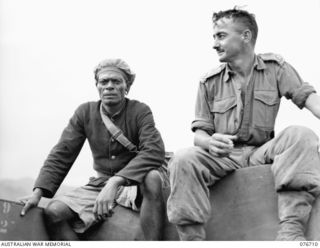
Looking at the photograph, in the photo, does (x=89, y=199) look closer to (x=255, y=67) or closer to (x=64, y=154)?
(x=64, y=154)

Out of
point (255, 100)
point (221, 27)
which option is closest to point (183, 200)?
point (255, 100)

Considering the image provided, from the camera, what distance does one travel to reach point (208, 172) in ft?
19.1

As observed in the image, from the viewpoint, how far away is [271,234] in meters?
5.68

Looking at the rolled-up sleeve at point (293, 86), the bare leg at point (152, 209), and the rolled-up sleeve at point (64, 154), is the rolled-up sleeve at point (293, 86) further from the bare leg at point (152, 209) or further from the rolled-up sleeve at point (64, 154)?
the rolled-up sleeve at point (64, 154)

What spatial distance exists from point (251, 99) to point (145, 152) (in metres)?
0.94

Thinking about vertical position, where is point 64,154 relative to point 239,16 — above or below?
below

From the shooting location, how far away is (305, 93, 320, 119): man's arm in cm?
596

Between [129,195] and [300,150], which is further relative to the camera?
[129,195]

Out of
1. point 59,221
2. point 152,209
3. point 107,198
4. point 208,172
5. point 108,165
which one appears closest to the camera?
point 208,172

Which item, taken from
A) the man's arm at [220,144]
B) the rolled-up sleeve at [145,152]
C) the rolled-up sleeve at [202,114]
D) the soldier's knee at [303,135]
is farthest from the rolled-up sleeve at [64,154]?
the soldier's knee at [303,135]

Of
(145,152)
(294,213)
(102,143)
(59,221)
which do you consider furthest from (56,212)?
(294,213)

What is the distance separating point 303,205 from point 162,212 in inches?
46.3

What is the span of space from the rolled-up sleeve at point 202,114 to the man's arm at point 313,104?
788 mm

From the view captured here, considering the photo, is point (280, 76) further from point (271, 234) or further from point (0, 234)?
point (0, 234)
